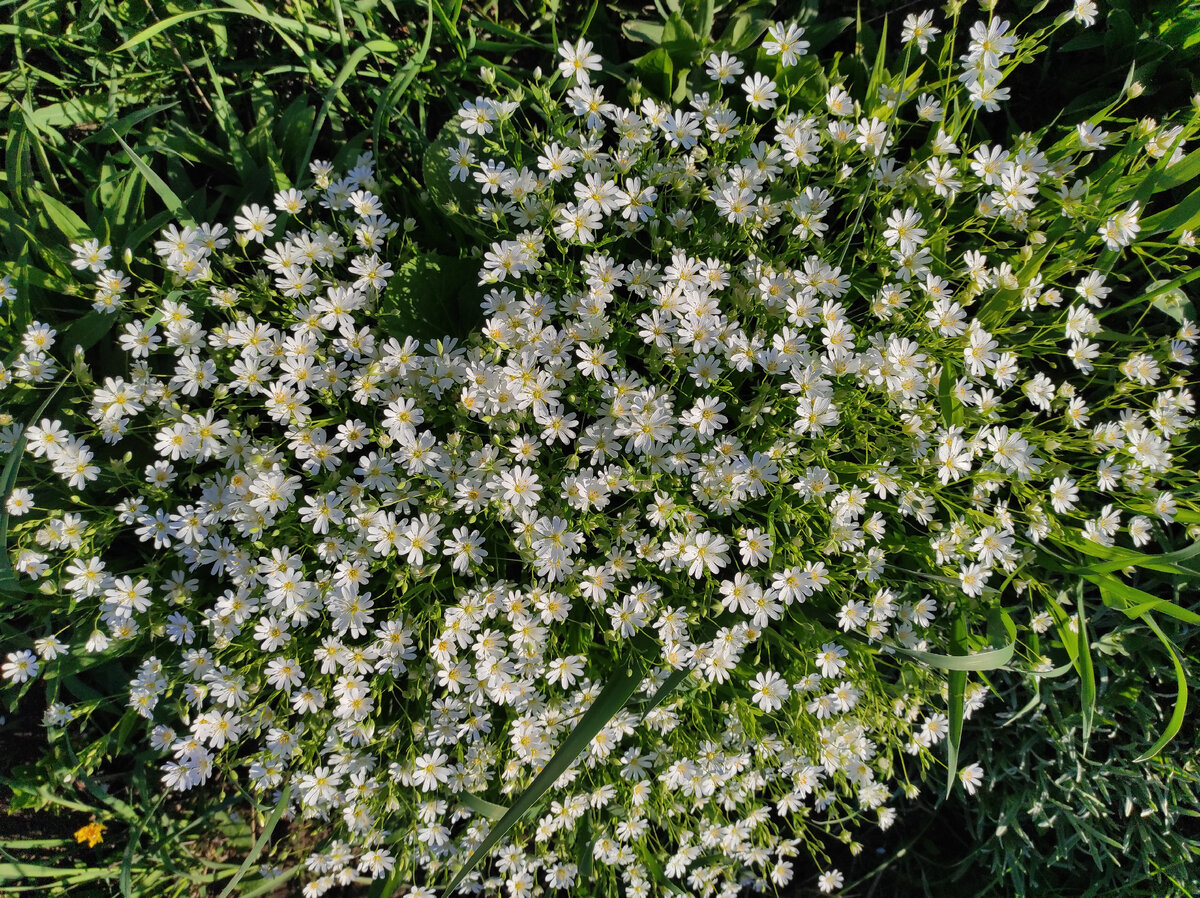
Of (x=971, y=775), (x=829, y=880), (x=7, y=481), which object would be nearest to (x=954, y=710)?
(x=971, y=775)

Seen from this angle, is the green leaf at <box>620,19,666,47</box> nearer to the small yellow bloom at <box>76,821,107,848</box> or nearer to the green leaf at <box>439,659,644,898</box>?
the green leaf at <box>439,659,644,898</box>

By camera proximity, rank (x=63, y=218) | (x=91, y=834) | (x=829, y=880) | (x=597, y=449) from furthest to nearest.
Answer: (x=829, y=880)
(x=91, y=834)
(x=63, y=218)
(x=597, y=449)

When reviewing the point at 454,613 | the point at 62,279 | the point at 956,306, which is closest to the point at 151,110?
the point at 62,279

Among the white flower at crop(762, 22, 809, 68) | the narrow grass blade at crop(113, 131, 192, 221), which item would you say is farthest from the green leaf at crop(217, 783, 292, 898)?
the white flower at crop(762, 22, 809, 68)

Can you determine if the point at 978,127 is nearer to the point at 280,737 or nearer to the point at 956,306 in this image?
the point at 956,306

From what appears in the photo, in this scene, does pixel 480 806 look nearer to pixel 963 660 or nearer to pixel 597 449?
pixel 597 449

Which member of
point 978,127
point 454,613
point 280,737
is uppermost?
point 978,127
